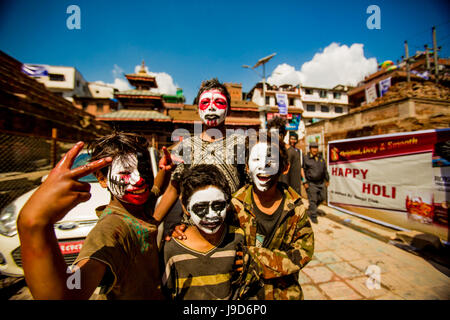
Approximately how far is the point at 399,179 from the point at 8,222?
7410 mm

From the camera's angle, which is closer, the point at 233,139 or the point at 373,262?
the point at 233,139

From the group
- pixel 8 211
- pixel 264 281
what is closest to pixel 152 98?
pixel 8 211

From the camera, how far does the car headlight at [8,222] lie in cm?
234

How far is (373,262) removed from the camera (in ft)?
10.1

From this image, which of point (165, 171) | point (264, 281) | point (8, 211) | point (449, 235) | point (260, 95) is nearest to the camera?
point (264, 281)

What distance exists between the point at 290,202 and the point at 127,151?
1446 millimetres

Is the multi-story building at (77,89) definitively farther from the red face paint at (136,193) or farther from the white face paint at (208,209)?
the white face paint at (208,209)

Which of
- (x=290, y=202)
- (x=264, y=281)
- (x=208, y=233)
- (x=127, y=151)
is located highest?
(x=127, y=151)

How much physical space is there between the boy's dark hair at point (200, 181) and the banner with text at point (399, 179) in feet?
15.4

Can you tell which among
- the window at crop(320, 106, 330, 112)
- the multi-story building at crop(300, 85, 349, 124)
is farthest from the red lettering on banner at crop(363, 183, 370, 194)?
the window at crop(320, 106, 330, 112)

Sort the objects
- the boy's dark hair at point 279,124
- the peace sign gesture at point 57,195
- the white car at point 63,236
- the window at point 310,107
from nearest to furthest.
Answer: the peace sign gesture at point 57,195 < the white car at point 63,236 < the boy's dark hair at point 279,124 < the window at point 310,107

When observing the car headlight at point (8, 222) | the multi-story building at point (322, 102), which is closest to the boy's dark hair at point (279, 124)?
the car headlight at point (8, 222)

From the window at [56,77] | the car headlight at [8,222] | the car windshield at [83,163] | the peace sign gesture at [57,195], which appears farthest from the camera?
the window at [56,77]
